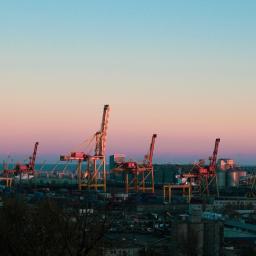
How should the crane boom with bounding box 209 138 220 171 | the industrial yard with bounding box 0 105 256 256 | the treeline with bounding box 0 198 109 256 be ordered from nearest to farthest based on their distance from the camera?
the treeline with bounding box 0 198 109 256 → the industrial yard with bounding box 0 105 256 256 → the crane boom with bounding box 209 138 220 171

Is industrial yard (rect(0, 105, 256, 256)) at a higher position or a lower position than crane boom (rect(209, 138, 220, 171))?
lower

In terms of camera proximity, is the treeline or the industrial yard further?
the industrial yard

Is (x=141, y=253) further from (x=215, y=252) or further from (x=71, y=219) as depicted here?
(x=71, y=219)

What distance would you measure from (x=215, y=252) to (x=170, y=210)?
20.2m

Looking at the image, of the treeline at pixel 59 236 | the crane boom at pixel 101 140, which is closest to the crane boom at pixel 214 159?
the crane boom at pixel 101 140

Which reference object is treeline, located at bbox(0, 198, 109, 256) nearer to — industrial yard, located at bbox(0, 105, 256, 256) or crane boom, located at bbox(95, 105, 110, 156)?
industrial yard, located at bbox(0, 105, 256, 256)

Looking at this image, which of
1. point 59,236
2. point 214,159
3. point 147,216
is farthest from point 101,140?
point 59,236

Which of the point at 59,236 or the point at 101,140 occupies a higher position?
the point at 101,140

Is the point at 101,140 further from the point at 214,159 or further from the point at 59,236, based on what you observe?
the point at 59,236

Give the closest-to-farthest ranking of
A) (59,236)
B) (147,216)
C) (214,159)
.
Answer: (59,236), (147,216), (214,159)

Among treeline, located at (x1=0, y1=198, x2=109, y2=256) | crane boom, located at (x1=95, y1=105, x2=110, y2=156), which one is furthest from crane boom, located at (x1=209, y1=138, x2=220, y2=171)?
treeline, located at (x1=0, y1=198, x2=109, y2=256)

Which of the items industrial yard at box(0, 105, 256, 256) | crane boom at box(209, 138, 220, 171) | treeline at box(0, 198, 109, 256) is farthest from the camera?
crane boom at box(209, 138, 220, 171)

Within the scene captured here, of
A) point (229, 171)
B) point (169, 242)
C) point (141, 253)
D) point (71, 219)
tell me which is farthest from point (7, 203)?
point (229, 171)

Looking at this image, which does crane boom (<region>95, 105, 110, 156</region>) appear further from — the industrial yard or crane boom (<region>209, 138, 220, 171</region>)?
crane boom (<region>209, 138, 220, 171</region>)
